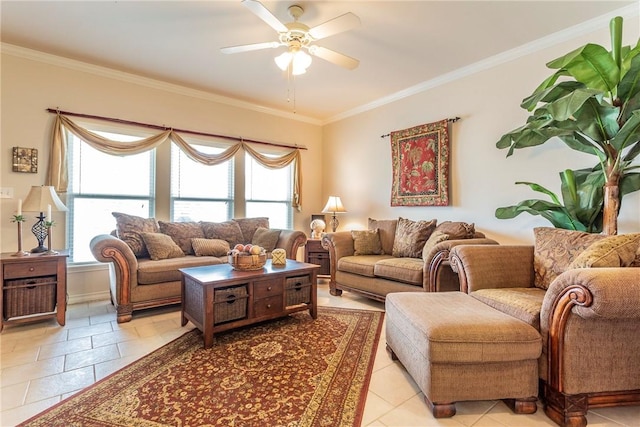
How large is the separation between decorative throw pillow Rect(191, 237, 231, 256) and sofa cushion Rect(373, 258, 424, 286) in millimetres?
1816

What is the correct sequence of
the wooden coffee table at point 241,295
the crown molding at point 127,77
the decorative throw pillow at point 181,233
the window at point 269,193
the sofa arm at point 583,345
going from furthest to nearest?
the window at point 269,193 → the decorative throw pillow at point 181,233 → the crown molding at point 127,77 → the wooden coffee table at point 241,295 → the sofa arm at point 583,345

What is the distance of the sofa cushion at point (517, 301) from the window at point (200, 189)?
141 inches

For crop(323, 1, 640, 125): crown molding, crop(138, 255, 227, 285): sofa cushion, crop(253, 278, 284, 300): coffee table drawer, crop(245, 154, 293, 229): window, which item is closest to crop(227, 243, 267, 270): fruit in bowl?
crop(253, 278, 284, 300): coffee table drawer

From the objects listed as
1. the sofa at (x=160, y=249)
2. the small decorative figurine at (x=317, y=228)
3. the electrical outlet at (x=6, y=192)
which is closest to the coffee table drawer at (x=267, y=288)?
the sofa at (x=160, y=249)

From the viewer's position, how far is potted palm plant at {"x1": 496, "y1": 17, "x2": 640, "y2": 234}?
1.91 metres

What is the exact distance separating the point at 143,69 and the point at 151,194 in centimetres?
151

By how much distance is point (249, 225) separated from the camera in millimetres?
4398

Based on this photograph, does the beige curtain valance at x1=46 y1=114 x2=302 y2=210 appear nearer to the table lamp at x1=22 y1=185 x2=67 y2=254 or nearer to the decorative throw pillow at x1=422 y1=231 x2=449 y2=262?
the table lamp at x1=22 y1=185 x2=67 y2=254

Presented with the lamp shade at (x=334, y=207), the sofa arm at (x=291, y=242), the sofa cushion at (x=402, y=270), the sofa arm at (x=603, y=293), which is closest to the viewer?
the sofa arm at (x=603, y=293)

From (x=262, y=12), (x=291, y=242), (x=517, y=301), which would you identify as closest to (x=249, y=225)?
(x=291, y=242)

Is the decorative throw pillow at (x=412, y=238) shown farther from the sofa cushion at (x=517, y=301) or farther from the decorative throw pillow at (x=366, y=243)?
the sofa cushion at (x=517, y=301)

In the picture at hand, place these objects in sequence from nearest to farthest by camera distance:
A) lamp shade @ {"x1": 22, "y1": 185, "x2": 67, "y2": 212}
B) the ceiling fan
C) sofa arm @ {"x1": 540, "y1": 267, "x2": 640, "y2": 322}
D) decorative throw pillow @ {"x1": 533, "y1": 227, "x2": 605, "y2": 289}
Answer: sofa arm @ {"x1": 540, "y1": 267, "x2": 640, "y2": 322} → decorative throw pillow @ {"x1": 533, "y1": 227, "x2": 605, "y2": 289} → the ceiling fan → lamp shade @ {"x1": 22, "y1": 185, "x2": 67, "y2": 212}

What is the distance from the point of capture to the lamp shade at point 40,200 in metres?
2.80

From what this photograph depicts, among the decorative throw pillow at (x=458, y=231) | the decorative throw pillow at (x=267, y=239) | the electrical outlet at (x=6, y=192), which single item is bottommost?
the decorative throw pillow at (x=267, y=239)
